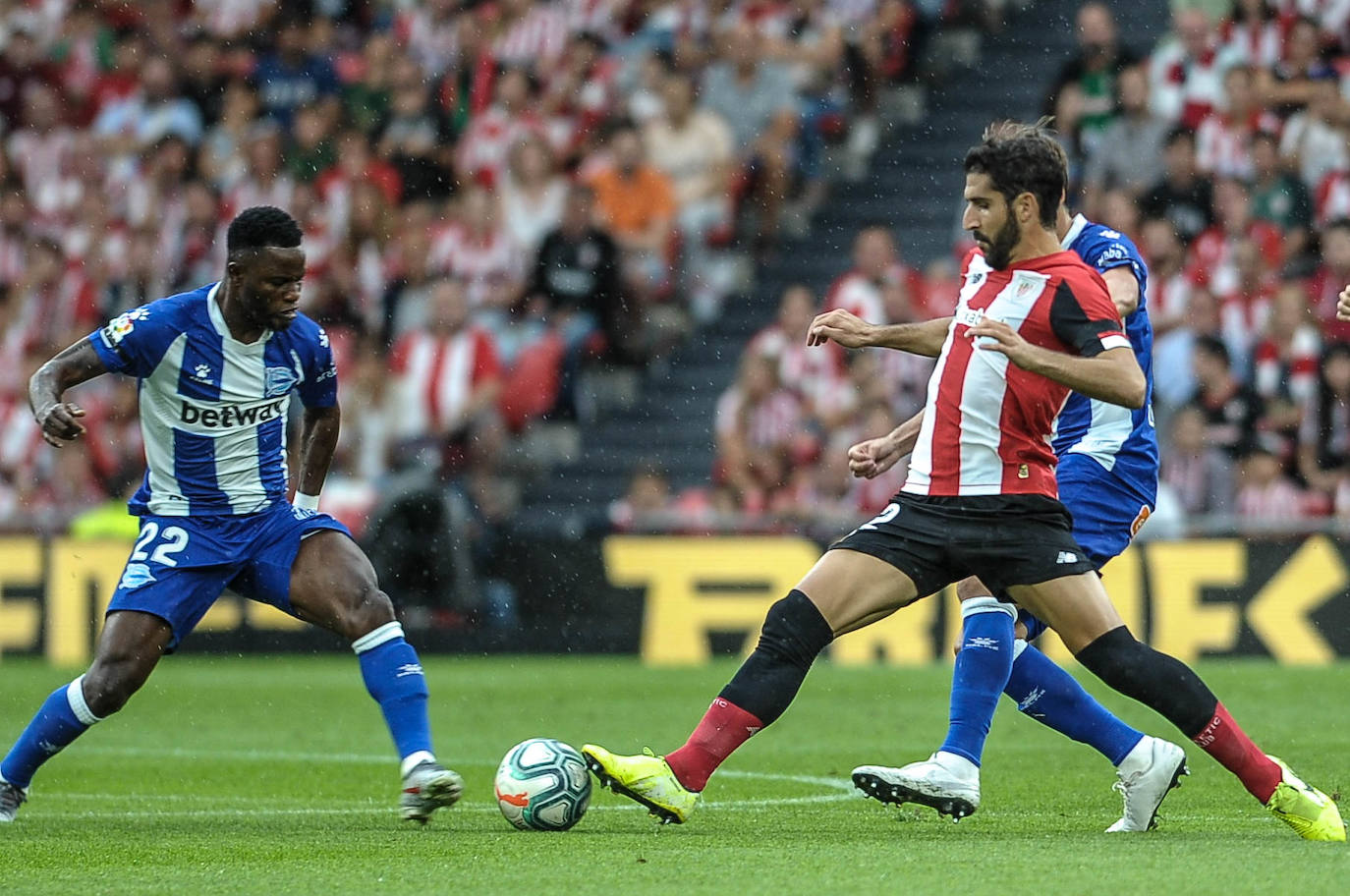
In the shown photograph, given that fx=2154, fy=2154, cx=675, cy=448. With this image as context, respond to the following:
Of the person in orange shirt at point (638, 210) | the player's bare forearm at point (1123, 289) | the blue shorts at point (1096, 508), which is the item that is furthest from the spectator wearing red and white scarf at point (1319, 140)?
the player's bare forearm at point (1123, 289)

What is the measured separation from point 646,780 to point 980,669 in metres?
1.19

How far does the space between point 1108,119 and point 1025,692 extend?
32.0 feet

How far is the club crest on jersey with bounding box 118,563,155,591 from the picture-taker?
24.9ft

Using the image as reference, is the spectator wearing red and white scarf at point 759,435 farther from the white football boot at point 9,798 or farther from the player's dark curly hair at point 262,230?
the white football boot at point 9,798

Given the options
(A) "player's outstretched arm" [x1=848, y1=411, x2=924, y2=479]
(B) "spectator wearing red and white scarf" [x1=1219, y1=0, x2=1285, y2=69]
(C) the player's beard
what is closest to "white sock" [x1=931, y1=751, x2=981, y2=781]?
(A) "player's outstretched arm" [x1=848, y1=411, x2=924, y2=479]

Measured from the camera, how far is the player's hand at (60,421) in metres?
7.08

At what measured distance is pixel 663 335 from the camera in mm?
18750

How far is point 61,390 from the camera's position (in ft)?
24.0

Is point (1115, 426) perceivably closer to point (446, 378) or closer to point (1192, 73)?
point (1192, 73)

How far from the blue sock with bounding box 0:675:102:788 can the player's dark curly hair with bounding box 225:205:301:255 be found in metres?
1.64

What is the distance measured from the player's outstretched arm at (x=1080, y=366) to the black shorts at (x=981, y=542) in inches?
20.3

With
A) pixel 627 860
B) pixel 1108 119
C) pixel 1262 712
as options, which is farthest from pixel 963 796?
pixel 1108 119

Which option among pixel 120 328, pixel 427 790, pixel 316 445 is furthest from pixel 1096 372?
pixel 120 328

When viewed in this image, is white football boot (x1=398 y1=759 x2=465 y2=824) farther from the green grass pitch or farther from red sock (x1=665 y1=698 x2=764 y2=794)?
red sock (x1=665 y1=698 x2=764 y2=794)
